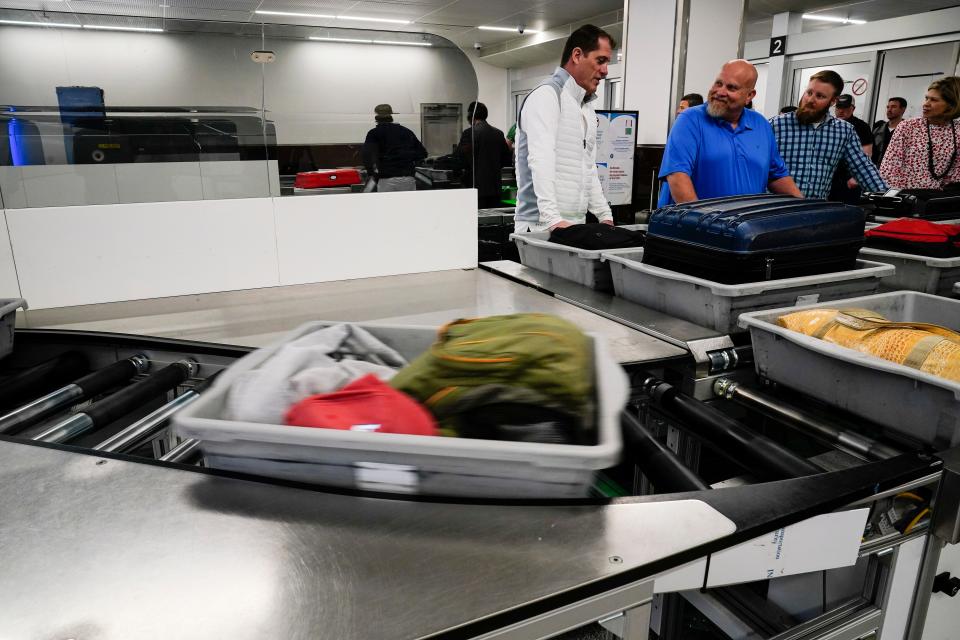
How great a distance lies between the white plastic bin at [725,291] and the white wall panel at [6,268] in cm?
145

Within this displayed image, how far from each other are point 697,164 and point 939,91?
185 cm

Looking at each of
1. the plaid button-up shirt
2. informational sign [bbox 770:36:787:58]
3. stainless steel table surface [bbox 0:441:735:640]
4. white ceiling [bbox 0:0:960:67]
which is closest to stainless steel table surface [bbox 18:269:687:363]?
stainless steel table surface [bbox 0:441:735:640]

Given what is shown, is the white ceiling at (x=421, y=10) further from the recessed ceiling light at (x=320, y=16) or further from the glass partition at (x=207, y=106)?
the glass partition at (x=207, y=106)

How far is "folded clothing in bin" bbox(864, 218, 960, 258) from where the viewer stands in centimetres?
142

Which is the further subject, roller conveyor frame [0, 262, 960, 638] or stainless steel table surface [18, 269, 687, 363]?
stainless steel table surface [18, 269, 687, 363]

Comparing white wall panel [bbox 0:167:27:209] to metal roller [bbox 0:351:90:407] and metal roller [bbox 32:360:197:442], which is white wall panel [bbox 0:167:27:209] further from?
metal roller [bbox 32:360:197:442]

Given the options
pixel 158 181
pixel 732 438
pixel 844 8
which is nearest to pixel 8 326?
pixel 158 181

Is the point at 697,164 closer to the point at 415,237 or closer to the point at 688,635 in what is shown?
the point at 415,237

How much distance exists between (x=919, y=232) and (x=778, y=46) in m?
7.42

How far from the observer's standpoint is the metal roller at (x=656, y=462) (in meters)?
0.74

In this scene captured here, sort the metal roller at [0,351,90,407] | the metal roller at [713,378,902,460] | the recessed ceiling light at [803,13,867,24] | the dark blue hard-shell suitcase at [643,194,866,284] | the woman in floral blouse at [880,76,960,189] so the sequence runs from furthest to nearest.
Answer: the recessed ceiling light at [803,13,867,24]
the woman in floral blouse at [880,76,960,189]
the dark blue hard-shell suitcase at [643,194,866,284]
the metal roller at [0,351,90,407]
the metal roller at [713,378,902,460]

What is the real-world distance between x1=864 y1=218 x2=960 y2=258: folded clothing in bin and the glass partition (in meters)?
1.21

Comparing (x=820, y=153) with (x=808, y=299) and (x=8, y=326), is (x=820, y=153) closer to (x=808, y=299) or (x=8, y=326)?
(x=808, y=299)

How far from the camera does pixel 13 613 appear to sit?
497 millimetres
